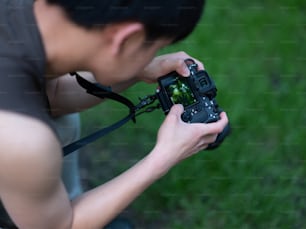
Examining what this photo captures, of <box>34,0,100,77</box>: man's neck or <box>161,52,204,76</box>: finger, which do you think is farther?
<box>161,52,204,76</box>: finger

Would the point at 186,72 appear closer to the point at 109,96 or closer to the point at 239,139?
the point at 109,96

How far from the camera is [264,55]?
1.75m

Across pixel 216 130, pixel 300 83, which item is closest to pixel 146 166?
pixel 216 130

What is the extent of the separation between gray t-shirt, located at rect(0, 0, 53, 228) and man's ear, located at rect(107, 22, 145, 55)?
0.36ft

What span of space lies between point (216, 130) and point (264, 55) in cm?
62

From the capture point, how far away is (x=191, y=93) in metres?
1.25

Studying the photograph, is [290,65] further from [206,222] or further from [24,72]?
[24,72]

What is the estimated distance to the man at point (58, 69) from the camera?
0.96m

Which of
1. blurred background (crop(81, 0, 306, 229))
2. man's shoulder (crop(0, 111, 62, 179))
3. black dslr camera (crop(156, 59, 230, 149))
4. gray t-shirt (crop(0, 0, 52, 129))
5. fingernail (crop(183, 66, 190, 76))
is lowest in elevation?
blurred background (crop(81, 0, 306, 229))

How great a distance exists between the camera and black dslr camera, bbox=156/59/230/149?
1.23m

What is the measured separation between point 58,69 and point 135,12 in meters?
0.20

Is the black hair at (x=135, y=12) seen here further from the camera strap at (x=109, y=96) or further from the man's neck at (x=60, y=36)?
the camera strap at (x=109, y=96)

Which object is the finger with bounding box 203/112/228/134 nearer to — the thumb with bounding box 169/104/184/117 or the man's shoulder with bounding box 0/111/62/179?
the thumb with bounding box 169/104/184/117

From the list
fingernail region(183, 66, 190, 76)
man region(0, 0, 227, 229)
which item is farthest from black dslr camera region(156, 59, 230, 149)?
man region(0, 0, 227, 229)
